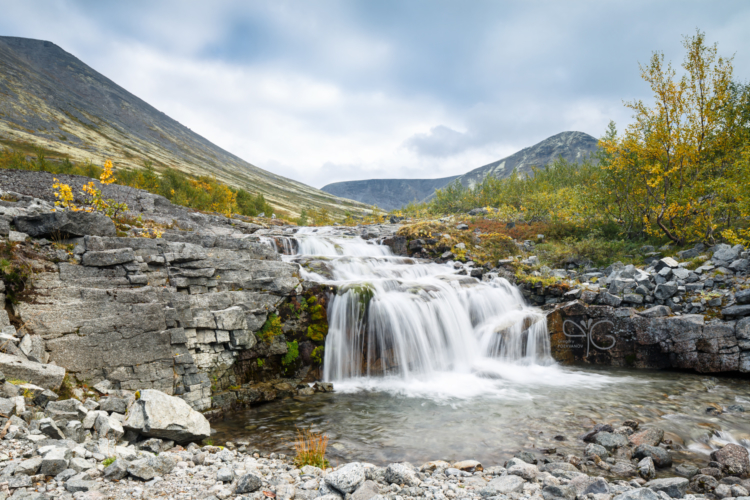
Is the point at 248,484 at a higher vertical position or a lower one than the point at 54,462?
lower

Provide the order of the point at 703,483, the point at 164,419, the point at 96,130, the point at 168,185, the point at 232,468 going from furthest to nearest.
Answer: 1. the point at 96,130
2. the point at 168,185
3. the point at 164,419
4. the point at 703,483
5. the point at 232,468

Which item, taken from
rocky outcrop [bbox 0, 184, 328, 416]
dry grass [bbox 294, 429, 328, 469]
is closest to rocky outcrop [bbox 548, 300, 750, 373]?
rocky outcrop [bbox 0, 184, 328, 416]

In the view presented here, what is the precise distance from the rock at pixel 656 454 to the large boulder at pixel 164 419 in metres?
9.16

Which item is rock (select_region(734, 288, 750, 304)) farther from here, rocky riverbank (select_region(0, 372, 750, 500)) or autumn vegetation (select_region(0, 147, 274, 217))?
autumn vegetation (select_region(0, 147, 274, 217))

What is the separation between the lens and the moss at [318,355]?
42.8 ft

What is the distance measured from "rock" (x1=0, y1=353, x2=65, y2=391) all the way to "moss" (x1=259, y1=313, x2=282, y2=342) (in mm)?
5528

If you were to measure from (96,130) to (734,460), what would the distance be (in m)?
171

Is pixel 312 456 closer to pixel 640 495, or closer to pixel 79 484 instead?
pixel 79 484

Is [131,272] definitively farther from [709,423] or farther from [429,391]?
[709,423]

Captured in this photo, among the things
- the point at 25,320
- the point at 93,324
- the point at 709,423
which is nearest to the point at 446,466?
the point at 709,423

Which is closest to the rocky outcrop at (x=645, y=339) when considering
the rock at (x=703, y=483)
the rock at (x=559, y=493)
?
the rock at (x=703, y=483)

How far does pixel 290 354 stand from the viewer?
12477 millimetres

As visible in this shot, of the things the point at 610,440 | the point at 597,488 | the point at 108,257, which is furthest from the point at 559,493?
the point at 108,257

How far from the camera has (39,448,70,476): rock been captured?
444cm
